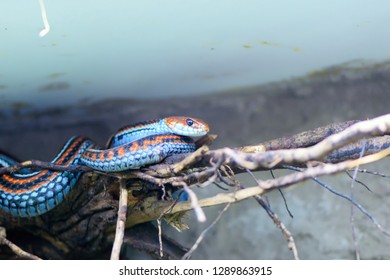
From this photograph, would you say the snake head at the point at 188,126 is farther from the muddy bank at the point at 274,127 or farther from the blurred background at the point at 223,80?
the muddy bank at the point at 274,127

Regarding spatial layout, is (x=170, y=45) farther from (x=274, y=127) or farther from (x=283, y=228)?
(x=274, y=127)

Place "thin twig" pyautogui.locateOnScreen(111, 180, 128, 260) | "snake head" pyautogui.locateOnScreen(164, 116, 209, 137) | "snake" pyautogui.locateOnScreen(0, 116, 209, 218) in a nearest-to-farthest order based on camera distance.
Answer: "thin twig" pyautogui.locateOnScreen(111, 180, 128, 260) < "snake" pyautogui.locateOnScreen(0, 116, 209, 218) < "snake head" pyautogui.locateOnScreen(164, 116, 209, 137)

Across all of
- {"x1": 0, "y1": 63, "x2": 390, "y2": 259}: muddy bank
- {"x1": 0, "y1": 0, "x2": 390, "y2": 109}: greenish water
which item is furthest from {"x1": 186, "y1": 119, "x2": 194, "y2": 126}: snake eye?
{"x1": 0, "y1": 63, "x2": 390, "y2": 259}: muddy bank

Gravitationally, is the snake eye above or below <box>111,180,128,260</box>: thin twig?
above

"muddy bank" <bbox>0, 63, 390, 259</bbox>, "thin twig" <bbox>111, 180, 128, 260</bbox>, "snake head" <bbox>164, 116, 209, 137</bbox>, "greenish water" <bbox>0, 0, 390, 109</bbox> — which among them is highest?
"greenish water" <bbox>0, 0, 390, 109</bbox>

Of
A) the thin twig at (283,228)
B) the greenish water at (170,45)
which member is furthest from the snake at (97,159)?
the thin twig at (283,228)

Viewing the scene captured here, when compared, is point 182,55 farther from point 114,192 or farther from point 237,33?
point 114,192

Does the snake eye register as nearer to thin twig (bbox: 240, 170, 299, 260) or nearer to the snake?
the snake
